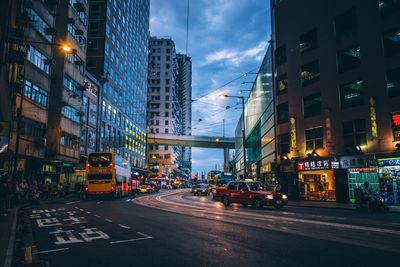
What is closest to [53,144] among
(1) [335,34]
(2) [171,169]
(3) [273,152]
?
(3) [273,152]

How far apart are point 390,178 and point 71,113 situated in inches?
1434

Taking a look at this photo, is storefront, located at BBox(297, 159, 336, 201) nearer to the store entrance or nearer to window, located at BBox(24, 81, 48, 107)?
the store entrance

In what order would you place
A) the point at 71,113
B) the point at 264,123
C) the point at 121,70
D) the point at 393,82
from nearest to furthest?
1. the point at 393,82
2. the point at 71,113
3. the point at 264,123
4. the point at 121,70

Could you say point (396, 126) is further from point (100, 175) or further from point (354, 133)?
point (100, 175)

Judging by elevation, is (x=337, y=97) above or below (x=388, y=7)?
below

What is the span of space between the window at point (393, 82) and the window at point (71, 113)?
34282 millimetres

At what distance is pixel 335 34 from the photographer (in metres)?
28.0

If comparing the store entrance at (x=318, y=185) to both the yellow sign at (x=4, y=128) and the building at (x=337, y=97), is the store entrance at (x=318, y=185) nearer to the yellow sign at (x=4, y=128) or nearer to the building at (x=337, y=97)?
the building at (x=337, y=97)

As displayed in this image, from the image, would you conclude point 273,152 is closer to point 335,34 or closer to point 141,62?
point 335,34

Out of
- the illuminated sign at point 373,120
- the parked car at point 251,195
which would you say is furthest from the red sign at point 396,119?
the parked car at point 251,195

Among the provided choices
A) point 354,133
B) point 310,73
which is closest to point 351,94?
point 354,133

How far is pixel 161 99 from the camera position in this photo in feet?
421

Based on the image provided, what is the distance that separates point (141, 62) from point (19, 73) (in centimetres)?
6894

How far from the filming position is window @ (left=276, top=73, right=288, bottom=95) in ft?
110
